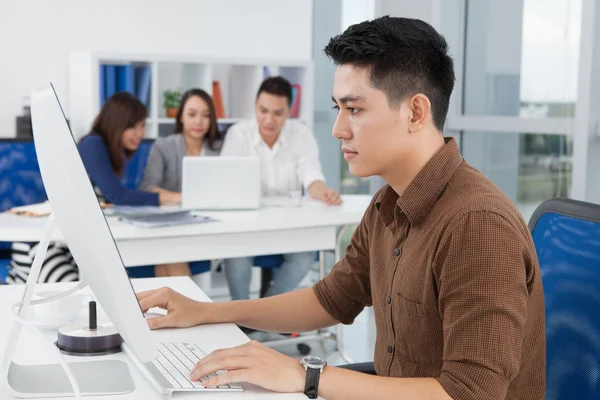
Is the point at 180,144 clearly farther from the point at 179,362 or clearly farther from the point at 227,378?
the point at 227,378

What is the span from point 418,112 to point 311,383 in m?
0.51

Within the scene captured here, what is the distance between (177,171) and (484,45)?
172 cm

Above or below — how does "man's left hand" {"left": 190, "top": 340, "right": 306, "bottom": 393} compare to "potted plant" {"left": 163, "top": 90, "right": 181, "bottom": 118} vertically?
below

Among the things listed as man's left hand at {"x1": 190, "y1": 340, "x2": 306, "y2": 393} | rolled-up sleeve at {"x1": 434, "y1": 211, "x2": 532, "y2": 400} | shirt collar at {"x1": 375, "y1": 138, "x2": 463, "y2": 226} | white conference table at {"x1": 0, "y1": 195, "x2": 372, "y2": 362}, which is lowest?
white conference table at {"x1": 0, "y1": 195, "x2": 372, "y2": 362}

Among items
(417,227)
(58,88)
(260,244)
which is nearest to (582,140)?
(260,244)

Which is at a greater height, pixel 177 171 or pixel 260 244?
pixel 177 171

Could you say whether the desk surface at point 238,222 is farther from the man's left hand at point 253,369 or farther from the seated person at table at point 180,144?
the man's left hand at point 253,369

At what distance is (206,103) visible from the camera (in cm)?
413

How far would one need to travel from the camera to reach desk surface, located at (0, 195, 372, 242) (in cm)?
289

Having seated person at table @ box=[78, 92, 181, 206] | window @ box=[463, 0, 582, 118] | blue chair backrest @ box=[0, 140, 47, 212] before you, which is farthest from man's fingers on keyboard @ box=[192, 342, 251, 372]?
blue chair backrest @ box=[0, 140, 47, 212]

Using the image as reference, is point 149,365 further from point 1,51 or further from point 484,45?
point 1,51

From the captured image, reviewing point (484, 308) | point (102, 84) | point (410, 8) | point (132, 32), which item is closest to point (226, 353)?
point (484, 308)

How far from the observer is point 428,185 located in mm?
1324

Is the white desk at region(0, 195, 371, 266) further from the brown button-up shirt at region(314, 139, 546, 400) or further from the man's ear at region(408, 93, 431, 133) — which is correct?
the man's ear at region(408, 93, 431, 133)
